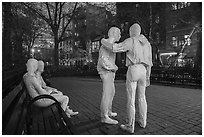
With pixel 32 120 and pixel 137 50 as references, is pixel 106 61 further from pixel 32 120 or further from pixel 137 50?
pixel 32 120

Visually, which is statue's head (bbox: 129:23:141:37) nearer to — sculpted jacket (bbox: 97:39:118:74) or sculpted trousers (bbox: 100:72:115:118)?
sculpted jacket (bbox: 97:39:118:74)

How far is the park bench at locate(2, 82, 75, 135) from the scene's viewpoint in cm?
247

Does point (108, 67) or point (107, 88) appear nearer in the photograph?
point (108, 67)

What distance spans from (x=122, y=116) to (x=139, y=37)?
233cm

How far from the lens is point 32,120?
318 cm

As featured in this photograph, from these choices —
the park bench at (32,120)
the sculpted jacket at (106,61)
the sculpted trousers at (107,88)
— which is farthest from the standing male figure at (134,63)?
the park bench at (32,120)

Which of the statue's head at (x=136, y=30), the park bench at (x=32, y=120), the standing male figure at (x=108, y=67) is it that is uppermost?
the statue's head at (x=136, y=30)

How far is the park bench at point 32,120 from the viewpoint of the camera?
247 centimetres

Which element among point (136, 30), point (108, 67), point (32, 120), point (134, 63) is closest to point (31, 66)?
point (32, 120)

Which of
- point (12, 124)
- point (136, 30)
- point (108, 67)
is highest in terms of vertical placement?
point (136, 30)

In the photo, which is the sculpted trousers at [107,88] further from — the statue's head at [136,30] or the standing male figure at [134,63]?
the statue's head at [136,30]

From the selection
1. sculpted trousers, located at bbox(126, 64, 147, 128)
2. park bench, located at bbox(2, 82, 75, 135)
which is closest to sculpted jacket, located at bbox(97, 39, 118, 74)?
sculpted trousers, located at bbox(126, 64, 147, 128)

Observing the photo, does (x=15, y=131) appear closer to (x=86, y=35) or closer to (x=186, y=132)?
(x=186, y=132)

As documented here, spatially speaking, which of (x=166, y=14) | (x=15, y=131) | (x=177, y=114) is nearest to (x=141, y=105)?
(x=177, y=114)
